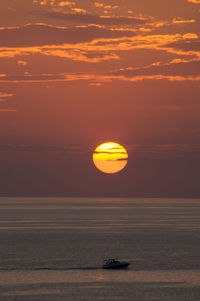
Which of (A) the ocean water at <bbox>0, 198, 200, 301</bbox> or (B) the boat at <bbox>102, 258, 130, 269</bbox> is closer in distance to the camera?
(A) the ocean water at <bbox>0, 198, 200, 301</bbox>

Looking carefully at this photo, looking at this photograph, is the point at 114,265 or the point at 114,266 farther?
the point at 114,265

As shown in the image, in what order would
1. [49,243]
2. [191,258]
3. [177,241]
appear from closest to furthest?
[191,258], [49,243], [177,241]

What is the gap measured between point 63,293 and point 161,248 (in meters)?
61.8

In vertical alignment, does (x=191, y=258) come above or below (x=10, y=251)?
below

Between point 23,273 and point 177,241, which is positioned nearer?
point 23,273

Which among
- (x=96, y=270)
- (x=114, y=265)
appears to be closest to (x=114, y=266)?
(x=114, y=265)

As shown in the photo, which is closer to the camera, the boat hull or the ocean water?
the ocean water

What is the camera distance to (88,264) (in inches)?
4250

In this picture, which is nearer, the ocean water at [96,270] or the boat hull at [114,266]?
the ocean water at [96,270]

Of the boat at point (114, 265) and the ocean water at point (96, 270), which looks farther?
the boat at point (114, 265)

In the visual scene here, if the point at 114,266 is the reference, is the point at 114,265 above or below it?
above

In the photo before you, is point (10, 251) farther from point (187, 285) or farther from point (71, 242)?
point (187, 285)

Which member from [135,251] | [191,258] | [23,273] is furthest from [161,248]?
[23,273]

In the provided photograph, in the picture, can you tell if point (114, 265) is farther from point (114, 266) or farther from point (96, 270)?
point (96, 270)
